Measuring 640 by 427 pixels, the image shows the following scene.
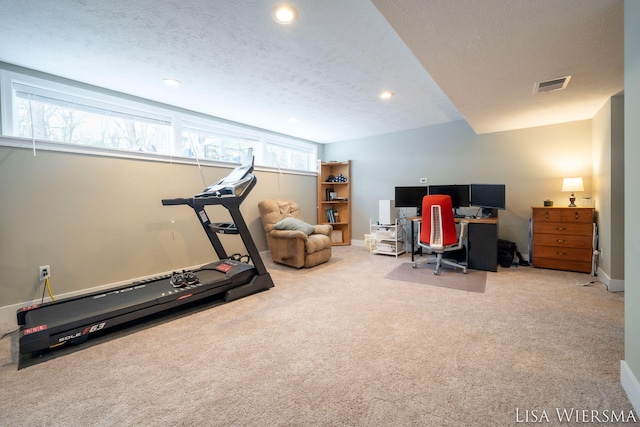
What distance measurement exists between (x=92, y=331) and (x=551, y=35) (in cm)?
389

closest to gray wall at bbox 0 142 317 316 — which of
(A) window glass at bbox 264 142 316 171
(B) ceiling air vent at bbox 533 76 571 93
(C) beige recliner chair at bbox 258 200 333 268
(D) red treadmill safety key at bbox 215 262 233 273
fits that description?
(D) red treadmill safety key at bbox 215 262 233 273

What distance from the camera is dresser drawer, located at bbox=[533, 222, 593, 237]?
3.50m

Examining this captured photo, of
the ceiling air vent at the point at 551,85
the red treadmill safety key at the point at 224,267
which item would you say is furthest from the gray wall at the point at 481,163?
the red treadmill safety key at the point at 224,267

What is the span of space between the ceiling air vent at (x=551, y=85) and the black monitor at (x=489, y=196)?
152cm

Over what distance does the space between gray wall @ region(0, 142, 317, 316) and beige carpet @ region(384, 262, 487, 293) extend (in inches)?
111

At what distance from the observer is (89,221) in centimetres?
281

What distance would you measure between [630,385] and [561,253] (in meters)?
2.98

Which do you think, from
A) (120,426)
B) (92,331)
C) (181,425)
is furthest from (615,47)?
(92,331)

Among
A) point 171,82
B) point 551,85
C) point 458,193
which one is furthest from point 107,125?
point 458,193

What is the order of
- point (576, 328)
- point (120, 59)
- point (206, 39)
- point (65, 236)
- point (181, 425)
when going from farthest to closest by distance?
1. point (65, 236)
2. point (120, 59)
3. point (206, 39)
4. point (576, 328)
5. point (181, 425)

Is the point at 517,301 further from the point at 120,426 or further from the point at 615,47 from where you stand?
the point at 120,426

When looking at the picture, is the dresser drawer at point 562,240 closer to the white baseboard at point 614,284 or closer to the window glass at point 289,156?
the white baseboard at point 614,284

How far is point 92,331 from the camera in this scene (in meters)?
1.95

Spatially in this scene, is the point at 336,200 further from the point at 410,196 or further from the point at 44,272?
the point at 44,272
